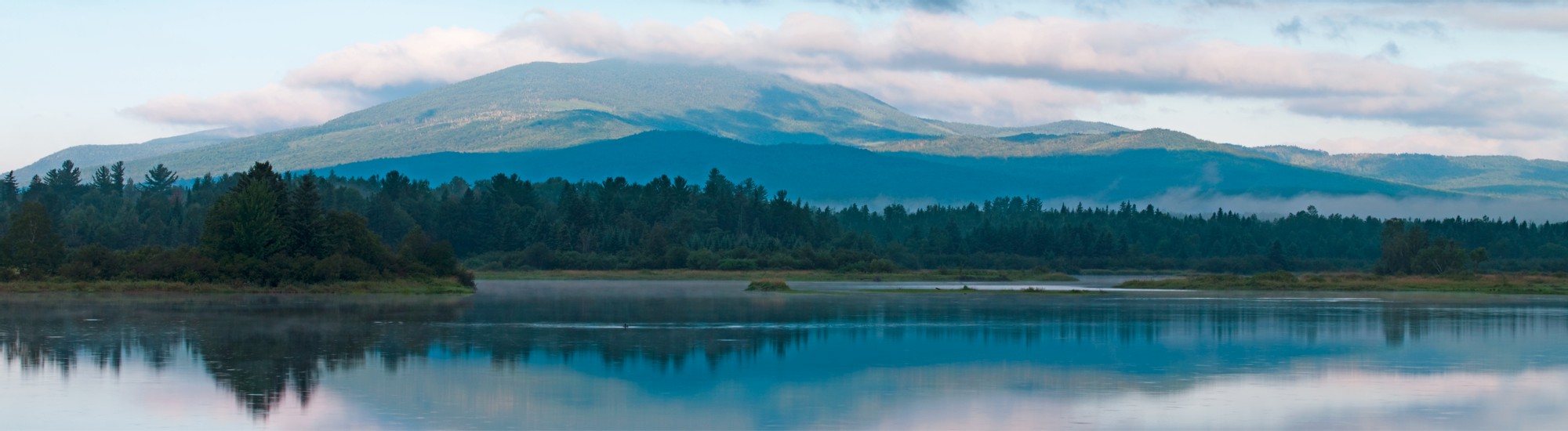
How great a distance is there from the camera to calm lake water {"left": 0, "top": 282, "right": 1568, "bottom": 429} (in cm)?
2786

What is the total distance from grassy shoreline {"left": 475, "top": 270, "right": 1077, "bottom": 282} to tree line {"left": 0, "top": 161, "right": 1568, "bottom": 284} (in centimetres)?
407

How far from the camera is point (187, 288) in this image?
76562 mm

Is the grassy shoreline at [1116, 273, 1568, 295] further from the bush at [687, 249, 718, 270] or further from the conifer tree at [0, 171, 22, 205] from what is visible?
the conifer tree at [0, 171, 22, 205]

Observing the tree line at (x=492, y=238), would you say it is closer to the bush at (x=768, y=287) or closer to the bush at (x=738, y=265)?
the bush at (x=738, y=265)

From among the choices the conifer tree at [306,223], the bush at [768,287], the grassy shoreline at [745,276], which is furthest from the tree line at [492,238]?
the bush at [768,287]

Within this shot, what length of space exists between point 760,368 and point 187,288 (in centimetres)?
4981

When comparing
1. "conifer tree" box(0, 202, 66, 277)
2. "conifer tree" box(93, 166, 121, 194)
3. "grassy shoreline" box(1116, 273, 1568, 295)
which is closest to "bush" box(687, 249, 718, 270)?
"grassy shoreline" box(1116, 273, 1568, 295)

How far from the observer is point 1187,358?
4075cm

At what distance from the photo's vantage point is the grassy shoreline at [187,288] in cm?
7494

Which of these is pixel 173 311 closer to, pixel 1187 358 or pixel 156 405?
pixel 156 405

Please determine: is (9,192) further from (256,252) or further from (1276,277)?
(1276,277)

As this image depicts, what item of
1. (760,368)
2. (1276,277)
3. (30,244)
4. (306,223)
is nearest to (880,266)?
(1276,277)

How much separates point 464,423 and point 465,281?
217 feet

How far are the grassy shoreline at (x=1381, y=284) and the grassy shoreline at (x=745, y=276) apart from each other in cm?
2502
